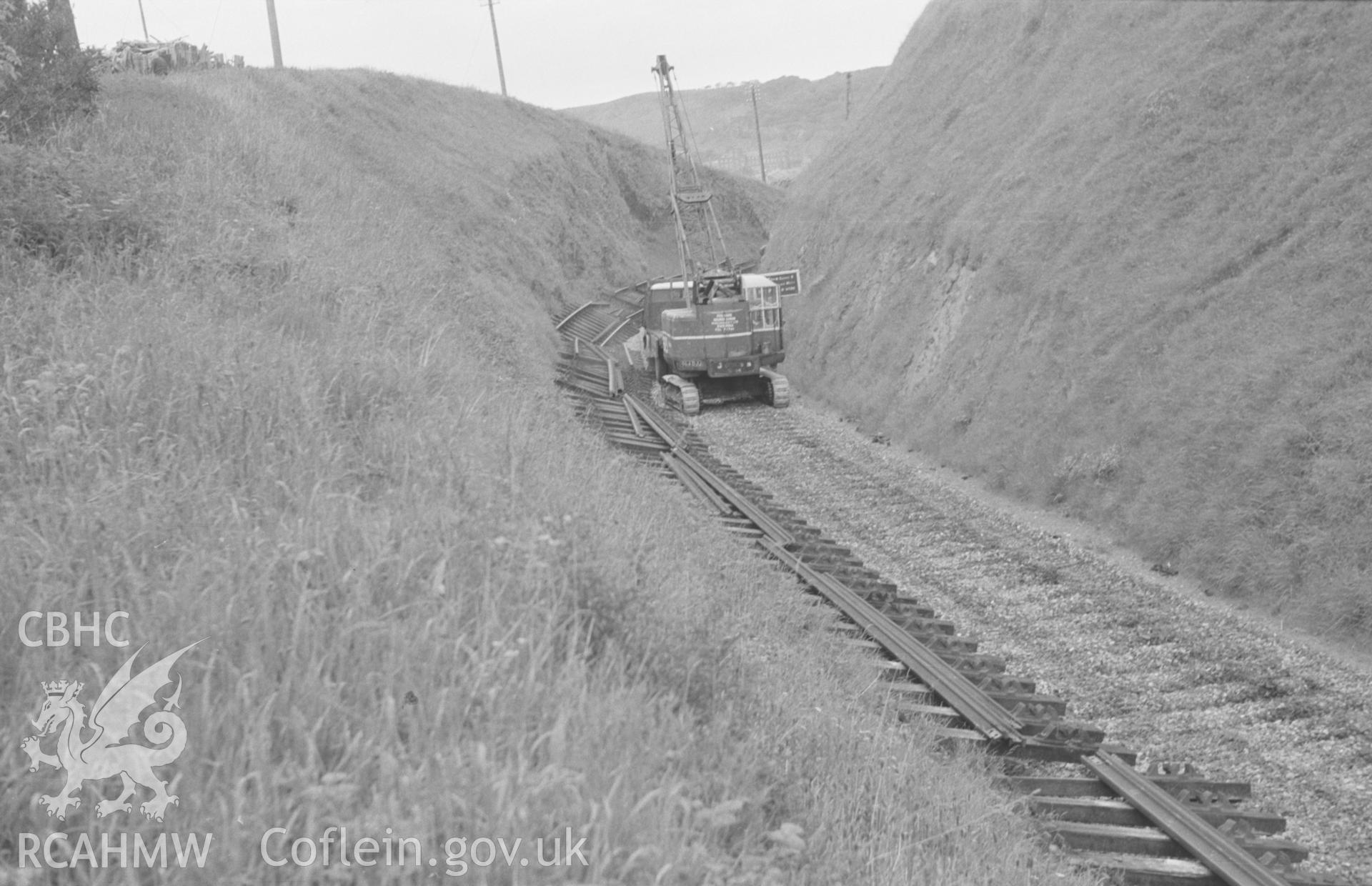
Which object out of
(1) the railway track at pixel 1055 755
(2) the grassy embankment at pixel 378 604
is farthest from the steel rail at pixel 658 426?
(2) the grassy embankment at pixel 378 604

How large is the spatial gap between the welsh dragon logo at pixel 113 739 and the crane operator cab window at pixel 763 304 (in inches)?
884

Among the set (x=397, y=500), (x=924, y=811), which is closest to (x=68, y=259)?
(x=397, y=500)

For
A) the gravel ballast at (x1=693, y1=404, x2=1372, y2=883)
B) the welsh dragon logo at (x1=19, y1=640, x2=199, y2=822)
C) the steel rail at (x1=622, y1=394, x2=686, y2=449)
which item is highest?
the welsh dragon logo at (x1=19, y1=640, x2=199, y2=822)

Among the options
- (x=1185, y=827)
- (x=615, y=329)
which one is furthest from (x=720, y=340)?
(x=1185, y=827)

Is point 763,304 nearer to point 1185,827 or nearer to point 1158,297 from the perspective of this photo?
point 1158,297

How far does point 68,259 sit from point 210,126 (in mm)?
9336

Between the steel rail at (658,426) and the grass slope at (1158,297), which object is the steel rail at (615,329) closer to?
the grass slope at (1158,297)

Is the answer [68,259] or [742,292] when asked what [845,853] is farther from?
[742,292]

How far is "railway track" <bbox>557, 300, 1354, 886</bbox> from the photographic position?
18.6ft

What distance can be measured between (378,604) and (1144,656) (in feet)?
22.9

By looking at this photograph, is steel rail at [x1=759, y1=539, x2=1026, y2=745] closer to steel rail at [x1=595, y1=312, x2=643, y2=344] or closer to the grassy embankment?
the grassy embankment

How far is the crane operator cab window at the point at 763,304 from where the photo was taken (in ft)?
84.2

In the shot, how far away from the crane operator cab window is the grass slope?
1.87 metres

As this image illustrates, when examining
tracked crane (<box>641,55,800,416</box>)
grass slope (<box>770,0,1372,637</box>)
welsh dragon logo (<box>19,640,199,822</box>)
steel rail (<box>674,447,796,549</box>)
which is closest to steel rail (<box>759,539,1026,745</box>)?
steel rail (<box>674,447,796,549</box>)
